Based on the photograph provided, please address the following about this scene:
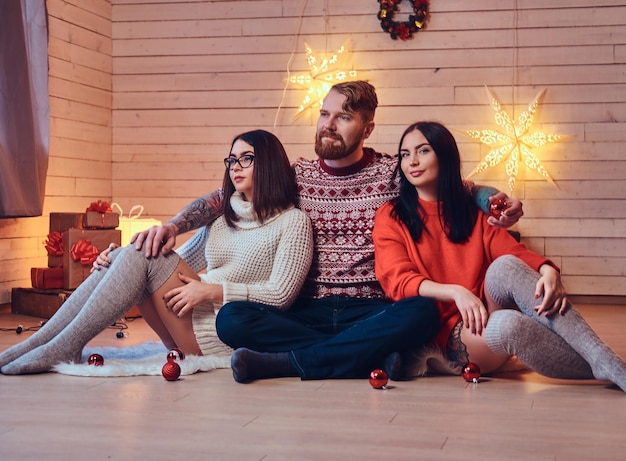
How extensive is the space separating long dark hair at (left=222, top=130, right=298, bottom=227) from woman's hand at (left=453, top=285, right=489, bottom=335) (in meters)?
0.68

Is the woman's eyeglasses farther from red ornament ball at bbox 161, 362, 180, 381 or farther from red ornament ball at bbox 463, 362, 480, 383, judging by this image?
red ornament ball at bbox 463, 362, 480, 383

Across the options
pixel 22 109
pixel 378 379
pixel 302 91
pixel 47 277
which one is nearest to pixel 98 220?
pixel 47 277

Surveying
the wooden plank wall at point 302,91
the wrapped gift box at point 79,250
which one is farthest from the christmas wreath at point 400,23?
the wrapped gift box at point 79,250

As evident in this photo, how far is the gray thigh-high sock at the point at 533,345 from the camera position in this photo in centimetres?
247

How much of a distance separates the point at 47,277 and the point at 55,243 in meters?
0.18

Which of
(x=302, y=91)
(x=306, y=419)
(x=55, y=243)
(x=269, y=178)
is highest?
(x=302, y=91)

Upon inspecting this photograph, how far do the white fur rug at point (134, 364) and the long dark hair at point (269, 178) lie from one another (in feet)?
1.53

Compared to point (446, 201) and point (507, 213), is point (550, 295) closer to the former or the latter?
point (507, 213)

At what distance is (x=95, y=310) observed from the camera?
105 inches

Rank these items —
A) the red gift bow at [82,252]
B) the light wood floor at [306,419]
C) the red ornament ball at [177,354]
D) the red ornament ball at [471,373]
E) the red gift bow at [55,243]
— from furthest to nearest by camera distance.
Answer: the red gift bow at [55,243], the red gift bow at [82,252], the red ornament ball at [177,354], the red ornament ball at [471,373], the light wood floor at [306,419]

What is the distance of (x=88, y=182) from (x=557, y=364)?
362cm

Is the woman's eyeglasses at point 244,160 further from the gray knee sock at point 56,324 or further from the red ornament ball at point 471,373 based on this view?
the red ornament ball at point 471,373

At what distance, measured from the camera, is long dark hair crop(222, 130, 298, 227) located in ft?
9.46

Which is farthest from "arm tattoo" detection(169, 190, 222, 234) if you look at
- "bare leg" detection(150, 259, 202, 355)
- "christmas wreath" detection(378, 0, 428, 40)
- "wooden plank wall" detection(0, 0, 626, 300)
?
"christmas wreath" detection(378, 0, 428, 40)
